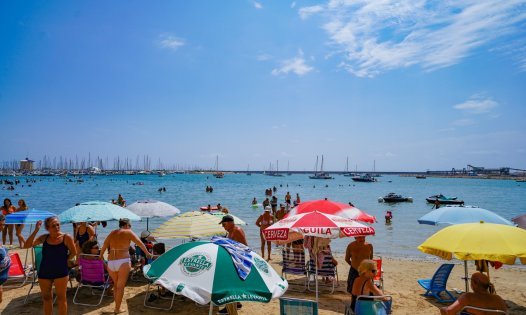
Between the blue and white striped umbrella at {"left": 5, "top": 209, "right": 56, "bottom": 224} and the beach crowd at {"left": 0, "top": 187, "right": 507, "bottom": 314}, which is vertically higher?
the blue and white striped umbrella at {"left": 5, "top": 209, "right": 56, "bottom": 224}

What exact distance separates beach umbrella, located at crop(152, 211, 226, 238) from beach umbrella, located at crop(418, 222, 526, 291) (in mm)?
4192

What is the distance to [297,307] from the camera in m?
4.36

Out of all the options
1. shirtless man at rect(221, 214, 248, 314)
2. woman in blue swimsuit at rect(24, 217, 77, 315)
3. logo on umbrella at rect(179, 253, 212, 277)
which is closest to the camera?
logo on umbrella at rect(179, 253, 212, 277)

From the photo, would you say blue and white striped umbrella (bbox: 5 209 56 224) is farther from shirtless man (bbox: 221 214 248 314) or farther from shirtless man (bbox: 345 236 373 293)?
shirtless man (bbox: 345 236 373 293)

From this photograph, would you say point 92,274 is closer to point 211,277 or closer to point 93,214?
point 93,214

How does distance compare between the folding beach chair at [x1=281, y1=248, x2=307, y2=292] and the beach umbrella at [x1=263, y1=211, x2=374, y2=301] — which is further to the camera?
the folding beach chair at [x1=281, y1=248, x2=307, y2=292]

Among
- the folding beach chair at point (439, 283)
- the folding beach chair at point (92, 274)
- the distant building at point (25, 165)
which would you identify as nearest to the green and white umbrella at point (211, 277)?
the folding beach chair at point (92, 274)

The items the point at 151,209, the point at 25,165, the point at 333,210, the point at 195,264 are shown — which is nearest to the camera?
the point at 195,264

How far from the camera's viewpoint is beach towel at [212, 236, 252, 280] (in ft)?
11.1

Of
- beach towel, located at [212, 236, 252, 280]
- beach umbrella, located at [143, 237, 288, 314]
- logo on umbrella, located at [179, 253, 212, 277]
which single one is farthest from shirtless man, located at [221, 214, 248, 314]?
logo on umbrella, located at [179, 253, 212, 277]

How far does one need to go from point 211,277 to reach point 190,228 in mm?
4188

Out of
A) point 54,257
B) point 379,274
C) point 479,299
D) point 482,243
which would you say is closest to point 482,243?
point 482,243

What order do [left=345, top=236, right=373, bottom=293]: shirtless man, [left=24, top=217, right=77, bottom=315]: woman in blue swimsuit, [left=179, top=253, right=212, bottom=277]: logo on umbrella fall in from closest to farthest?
[left=179, top=253, right=212, bottom=277]: logo on umbrella → [left=24, top=217, right=77, bottom=315]: woman in blue swimsuit → [left=345, top=236, right=373, bottom=293]: shirtless man

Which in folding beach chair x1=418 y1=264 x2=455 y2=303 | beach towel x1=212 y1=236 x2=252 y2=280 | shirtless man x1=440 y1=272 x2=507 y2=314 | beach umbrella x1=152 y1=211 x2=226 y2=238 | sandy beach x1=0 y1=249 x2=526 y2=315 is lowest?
sandy beach x1=0 y1=249 x2=526 y2=315
